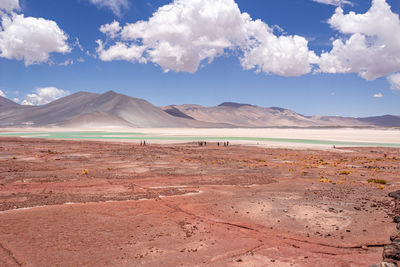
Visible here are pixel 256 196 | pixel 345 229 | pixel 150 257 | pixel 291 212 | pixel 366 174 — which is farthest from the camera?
pixel 366 174

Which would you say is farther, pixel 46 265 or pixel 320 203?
pixel 320 203

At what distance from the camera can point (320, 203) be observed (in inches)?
502

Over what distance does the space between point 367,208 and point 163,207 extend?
27.3ft

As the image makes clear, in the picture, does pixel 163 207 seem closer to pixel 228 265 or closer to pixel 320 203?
pixel 228 265

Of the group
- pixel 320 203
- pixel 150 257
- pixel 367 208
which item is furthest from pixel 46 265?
pixel 367 208

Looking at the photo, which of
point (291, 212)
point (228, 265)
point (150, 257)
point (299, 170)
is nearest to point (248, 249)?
point (228, 265)

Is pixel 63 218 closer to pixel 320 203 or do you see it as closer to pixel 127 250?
pixel 127 250

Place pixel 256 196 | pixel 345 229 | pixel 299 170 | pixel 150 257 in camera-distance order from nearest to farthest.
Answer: pixel 150 257 → pixel 345 229 → pixel 256 196 → pixel 299 170

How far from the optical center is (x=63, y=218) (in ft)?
33.5

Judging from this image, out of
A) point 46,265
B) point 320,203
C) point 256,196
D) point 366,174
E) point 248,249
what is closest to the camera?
point 46,265

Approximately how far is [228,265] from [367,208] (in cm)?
786

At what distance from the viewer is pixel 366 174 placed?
21.0 meters

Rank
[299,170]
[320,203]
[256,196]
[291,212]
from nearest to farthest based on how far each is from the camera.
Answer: [291,212] < [320,203] < [256,196] < [299,170]

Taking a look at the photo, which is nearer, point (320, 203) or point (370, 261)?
point (370, 261)
